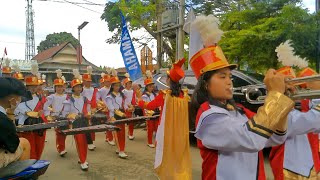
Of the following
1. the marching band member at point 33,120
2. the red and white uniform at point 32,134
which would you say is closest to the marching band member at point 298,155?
the marching band member at point 33,120

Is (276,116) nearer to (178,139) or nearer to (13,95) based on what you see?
(13,95)

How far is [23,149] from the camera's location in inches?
122

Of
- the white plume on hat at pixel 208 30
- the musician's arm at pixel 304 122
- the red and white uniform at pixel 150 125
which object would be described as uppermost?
the white plume on hat at pixel 208 30

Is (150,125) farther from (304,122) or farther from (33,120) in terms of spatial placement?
(304,122)

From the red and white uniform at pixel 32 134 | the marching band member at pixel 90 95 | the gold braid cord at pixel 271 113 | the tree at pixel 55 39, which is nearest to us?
the gold braid cord at pixel 271 113

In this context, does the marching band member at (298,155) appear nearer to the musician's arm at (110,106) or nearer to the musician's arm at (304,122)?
the musician's arm at (304,122)

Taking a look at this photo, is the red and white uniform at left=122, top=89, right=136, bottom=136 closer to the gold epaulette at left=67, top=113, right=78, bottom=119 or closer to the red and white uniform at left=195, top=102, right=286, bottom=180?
the gold epaulette at left=67, top=113, right=78, bottom=119

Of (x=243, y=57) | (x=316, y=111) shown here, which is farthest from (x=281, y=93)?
(x=243, y=57)

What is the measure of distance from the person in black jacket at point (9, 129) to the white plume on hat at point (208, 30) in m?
1.73

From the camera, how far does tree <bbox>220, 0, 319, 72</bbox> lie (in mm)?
8695

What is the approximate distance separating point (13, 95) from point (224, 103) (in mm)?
1913

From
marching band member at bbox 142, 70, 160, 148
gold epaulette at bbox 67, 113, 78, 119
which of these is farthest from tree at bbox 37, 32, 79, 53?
gold epaulette at bbox 67, 113, 78, 119

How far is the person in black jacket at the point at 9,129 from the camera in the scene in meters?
2.72

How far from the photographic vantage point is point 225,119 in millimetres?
1842
